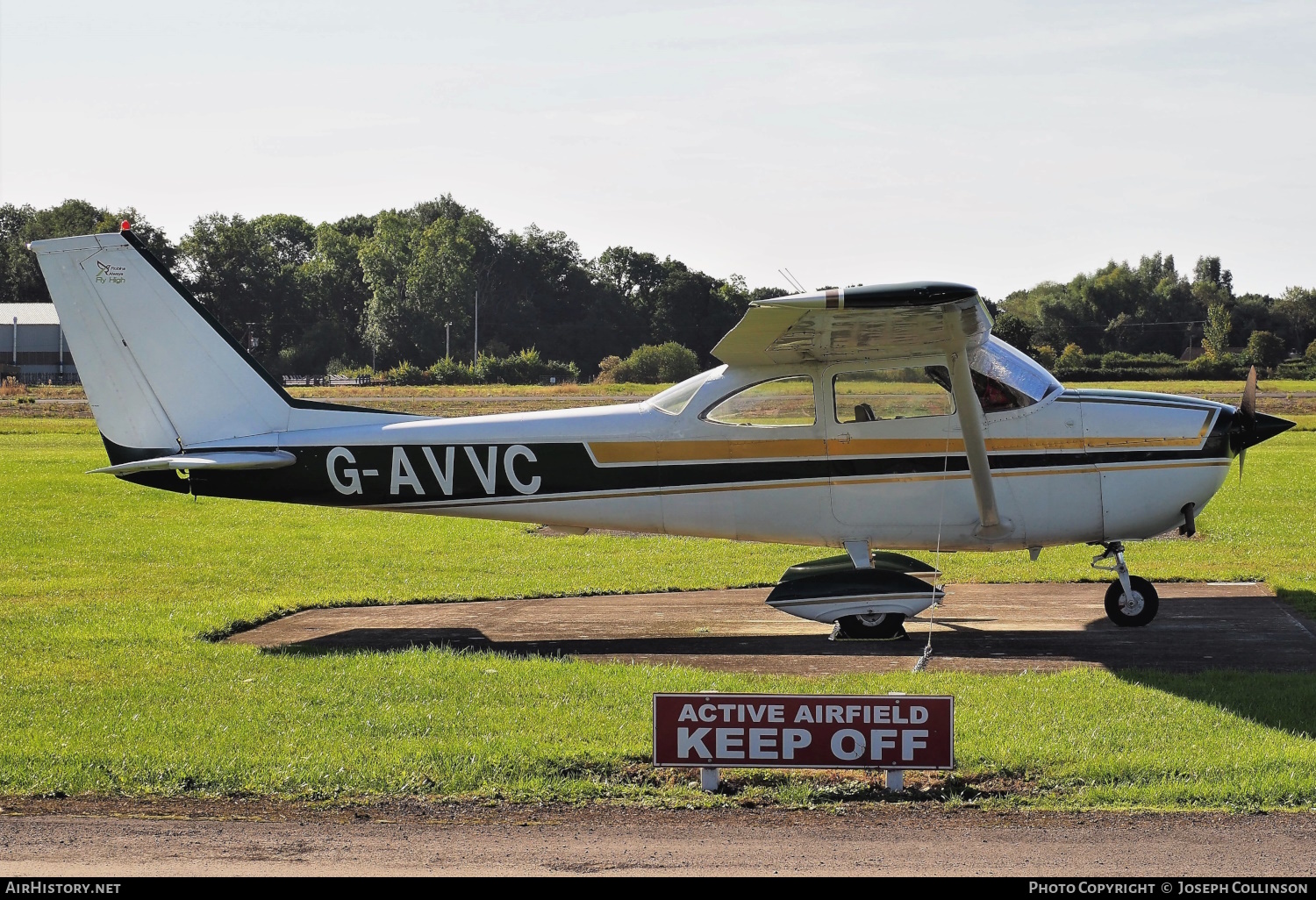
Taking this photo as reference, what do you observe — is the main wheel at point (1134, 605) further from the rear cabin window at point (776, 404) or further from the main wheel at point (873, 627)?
the rear cabin window at point (776, 404)

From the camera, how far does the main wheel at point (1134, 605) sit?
10.4 meters

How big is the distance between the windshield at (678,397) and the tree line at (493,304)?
75608mm

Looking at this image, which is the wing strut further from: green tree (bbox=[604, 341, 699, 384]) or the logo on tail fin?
green tree (bbox=[604, 341, 699, 384])

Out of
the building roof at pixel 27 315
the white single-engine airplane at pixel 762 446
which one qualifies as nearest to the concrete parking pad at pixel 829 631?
the white single-engine airplane at pixel 762 446

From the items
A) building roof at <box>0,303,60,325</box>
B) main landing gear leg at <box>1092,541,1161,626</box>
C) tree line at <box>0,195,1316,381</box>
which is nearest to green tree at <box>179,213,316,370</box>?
tree line at <box>0,195,1316,381</box>

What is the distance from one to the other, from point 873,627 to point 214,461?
234 inches

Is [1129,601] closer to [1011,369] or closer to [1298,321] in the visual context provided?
[1011,369]

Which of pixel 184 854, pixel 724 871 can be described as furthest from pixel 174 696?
pixel 724 871

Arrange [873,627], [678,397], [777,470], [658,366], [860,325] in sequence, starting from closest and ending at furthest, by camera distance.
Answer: [860,325], [873,627], [777,470], [678,397], [658,366]

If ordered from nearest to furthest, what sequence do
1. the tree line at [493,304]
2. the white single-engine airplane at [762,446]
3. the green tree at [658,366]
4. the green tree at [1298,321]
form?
the white single-engine airplane at [762,446] → the green tree at [658,366] → the tree line at [493,304] → the green tree at [1298,321]

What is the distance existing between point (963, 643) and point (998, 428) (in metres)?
Result: 1.86

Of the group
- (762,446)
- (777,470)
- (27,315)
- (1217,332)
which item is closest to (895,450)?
(777,470)

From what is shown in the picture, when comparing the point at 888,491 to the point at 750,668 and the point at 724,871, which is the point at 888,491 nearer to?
A: the point at 750,668

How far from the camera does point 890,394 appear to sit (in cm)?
1039
